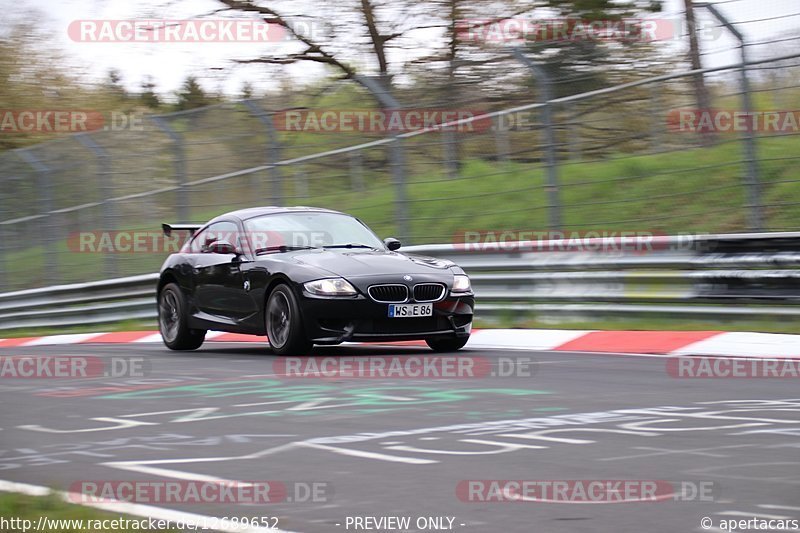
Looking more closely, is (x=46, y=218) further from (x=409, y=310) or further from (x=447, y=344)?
(x=409, y=310)

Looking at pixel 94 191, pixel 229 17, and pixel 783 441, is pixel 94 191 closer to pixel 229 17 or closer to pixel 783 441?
pixel 229 17

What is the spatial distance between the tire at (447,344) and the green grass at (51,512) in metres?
6.86

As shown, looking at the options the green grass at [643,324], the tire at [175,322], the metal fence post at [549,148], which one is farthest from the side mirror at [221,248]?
the metal fence post at [549,148]

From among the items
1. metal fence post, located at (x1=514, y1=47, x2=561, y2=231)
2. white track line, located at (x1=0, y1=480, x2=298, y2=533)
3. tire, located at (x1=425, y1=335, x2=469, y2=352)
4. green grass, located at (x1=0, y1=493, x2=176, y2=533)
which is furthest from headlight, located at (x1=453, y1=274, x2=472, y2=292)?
green grass, located at (x1=0, y1=493, x2=176, y2=533)

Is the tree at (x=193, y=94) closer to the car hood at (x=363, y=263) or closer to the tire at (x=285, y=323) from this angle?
the car hood at (x=363, y=263)

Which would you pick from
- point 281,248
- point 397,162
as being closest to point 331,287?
point 281,248

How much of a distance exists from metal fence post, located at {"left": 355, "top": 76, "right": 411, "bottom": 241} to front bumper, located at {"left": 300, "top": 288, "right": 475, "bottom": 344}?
385 centimetres

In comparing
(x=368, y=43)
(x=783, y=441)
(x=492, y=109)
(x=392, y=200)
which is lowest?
(x=783, y=441)

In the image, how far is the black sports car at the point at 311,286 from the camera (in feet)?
34.4

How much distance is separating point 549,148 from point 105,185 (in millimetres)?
8558

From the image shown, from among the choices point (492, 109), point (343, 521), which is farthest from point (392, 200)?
point (343, 521)

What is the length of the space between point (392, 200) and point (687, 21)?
12.7ft

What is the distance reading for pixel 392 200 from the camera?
47.8 ft

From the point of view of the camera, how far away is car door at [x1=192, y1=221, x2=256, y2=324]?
37.9 ft
